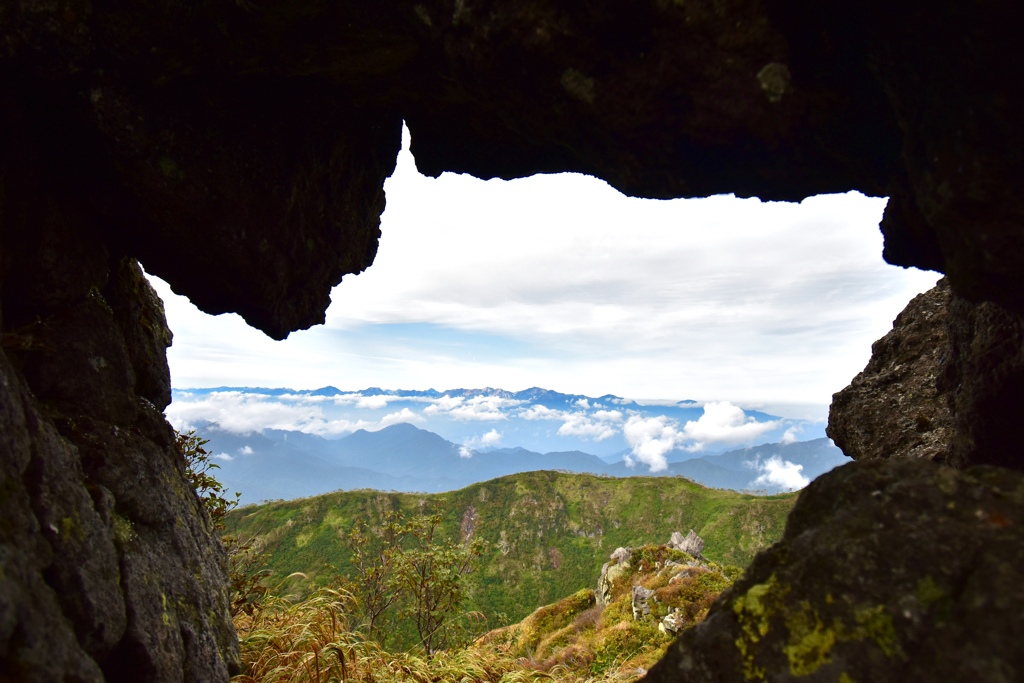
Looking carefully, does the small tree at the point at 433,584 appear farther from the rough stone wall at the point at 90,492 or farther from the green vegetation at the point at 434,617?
the rough stone wall at the point at 90,492

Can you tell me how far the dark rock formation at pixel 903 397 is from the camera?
14664 mm

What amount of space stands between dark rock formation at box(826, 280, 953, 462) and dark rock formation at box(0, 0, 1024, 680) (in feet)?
14.0

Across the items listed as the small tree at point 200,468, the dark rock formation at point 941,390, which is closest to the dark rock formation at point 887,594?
the dark rock formation at point 941,390

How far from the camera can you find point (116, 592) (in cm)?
782

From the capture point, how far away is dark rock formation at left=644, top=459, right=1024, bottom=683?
443 cm

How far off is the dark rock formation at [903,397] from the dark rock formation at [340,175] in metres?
4.26

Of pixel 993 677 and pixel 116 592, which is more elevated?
pixel 993 677

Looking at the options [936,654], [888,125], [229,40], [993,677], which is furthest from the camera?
[229,40]

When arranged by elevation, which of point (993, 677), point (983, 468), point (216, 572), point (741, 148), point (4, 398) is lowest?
point (216, 572)

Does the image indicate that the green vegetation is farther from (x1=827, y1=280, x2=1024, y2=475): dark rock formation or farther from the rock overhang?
(x1=827, y1=280, x2=1024, y2=475): dark rock formation

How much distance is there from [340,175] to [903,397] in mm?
18045

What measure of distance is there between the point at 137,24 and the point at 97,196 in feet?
12.0

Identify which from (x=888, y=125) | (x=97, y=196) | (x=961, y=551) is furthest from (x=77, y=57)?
(x=961, y=551)

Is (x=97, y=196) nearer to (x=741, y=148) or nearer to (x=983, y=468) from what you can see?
(x=741, y=148)
